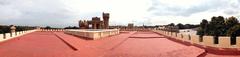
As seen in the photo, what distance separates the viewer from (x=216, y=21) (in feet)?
228

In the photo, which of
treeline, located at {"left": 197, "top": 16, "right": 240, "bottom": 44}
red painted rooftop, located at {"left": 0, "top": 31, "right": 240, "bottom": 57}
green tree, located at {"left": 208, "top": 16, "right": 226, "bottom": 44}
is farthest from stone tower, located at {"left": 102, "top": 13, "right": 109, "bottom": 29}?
red painted rooftop, located at {"left": 0, "top": 31, "right": 240, "bottom": 57}

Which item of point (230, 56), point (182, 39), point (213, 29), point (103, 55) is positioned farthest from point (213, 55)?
point (213, 29)

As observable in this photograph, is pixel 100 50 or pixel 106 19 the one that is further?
pixel 106 19

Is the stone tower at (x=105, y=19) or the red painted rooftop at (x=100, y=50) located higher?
the stone tower at (x=105, y=19)

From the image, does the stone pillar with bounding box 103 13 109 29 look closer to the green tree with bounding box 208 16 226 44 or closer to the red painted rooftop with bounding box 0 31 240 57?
the green tree with bounding box 208 16 226 44

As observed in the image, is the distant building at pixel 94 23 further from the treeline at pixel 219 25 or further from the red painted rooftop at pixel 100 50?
the red painted rooftop at pixel 100 50

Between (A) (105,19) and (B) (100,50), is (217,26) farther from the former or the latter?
(B) (100,50)

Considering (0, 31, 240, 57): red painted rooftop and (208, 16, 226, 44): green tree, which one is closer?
(0, 31, 240, 57): red painted rooftop

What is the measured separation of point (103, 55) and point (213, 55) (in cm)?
331

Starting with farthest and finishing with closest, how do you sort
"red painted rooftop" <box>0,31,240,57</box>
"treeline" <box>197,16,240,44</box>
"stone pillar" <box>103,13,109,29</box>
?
"stone pillar" <box>103,13,109,29</box> < "treeline" <box>197,16,240,44</box> < "red painted rooftop" <box>0,31,240,57</box>

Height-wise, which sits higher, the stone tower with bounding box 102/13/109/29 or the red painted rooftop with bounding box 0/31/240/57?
the stone tower with bounding box 102/13/109/29

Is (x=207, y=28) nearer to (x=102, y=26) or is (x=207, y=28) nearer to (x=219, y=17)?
(x=219, y=17)

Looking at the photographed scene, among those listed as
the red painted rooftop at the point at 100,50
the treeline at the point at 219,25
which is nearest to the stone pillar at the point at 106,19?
the treeline at the point at 219,25

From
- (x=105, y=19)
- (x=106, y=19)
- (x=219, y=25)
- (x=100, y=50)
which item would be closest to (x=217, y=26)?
(x=219, y=25)
